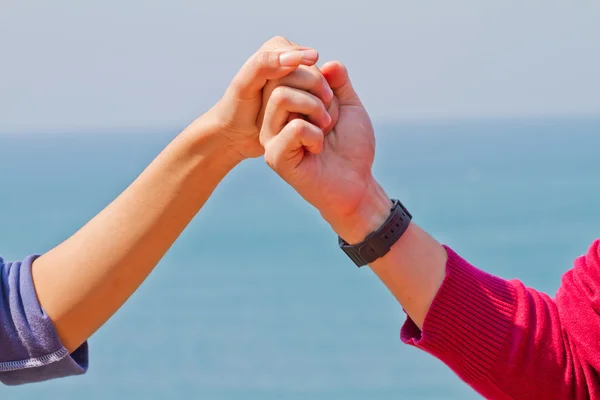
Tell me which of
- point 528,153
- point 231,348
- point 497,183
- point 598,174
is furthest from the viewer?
point 528,153

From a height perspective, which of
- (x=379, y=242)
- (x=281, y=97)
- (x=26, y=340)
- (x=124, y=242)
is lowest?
(x=26, y=340)

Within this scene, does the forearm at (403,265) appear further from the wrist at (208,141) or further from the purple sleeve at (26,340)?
the purple sleeve at (26,340)

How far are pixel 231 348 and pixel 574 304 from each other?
6.95 meters

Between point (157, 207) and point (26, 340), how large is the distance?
0.25 meters

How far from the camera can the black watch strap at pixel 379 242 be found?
1267 mm

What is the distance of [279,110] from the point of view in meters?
1.23

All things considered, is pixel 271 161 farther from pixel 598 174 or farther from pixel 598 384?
pixel 598 174

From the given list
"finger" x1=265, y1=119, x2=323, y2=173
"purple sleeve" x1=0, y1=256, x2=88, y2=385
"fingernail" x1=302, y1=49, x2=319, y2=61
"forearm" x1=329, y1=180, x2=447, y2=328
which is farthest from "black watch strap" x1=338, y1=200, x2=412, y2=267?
"purple sleeve" x1=0, y1=256, x2=88, y2=385

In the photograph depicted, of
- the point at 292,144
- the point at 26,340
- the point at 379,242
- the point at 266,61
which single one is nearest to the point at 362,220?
Result: the point at 379,242

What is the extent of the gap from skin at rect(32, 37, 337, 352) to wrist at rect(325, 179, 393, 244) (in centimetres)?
13

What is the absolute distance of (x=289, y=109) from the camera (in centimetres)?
123

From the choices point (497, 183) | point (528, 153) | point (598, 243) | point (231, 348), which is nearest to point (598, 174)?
point (497, 183)

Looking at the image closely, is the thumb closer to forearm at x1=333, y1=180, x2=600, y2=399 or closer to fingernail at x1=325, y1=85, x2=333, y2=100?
fingernail at x1=325, y1=85, x2=333, y2=100

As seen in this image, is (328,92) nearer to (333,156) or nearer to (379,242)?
(333,156)
